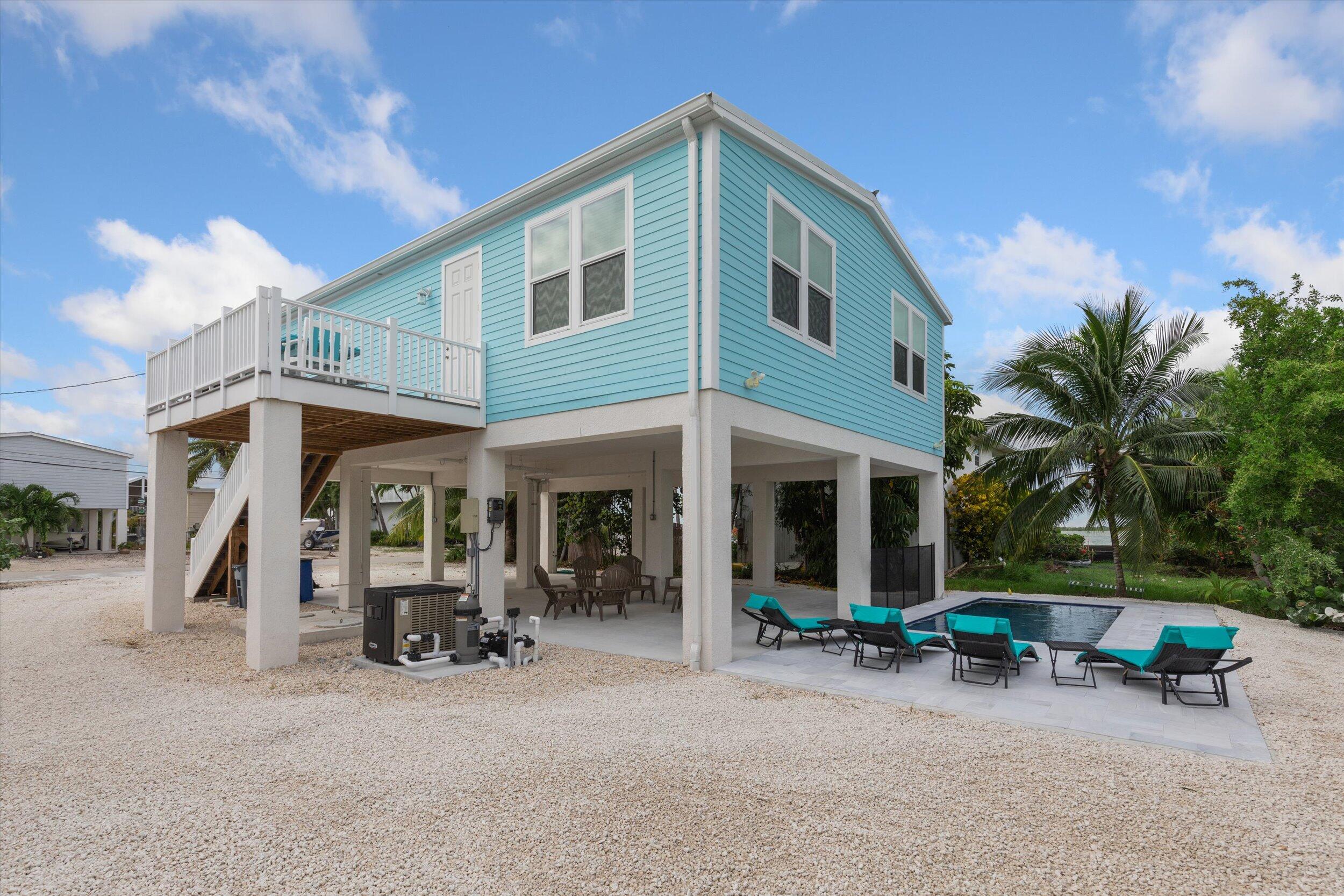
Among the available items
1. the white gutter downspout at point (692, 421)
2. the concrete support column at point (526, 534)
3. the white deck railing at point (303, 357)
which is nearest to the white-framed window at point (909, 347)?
the white gutter downspout at point (692, 421)

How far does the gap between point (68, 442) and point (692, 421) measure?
39.7 m

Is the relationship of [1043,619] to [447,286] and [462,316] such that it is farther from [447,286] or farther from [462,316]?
[447,286]

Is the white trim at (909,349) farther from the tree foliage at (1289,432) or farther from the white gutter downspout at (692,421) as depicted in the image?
the white gutter downspout at (692,421)

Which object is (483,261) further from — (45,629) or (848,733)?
(45,629)

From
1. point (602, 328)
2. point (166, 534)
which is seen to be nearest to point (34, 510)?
point (166, 534)

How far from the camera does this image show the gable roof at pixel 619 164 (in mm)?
7949

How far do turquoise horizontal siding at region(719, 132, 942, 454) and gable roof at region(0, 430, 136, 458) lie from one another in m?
38.8

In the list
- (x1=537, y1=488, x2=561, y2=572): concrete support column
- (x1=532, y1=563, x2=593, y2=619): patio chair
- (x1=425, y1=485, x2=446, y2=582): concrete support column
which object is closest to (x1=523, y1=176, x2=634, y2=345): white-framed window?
(x1=532, y1=563, x2=593, y2=619): patio chair

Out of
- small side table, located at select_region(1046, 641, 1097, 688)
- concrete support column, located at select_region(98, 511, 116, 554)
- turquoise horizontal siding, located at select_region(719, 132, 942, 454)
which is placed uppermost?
turquoise horizontal siding, located at select_region(719, 132, 942, 454)

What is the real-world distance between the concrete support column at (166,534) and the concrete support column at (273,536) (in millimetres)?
3909

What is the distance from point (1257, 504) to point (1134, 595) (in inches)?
173

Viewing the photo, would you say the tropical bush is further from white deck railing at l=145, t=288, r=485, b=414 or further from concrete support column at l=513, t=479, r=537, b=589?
white deck railing at l=145, t=288, r=485, b=414

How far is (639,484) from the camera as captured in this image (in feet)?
53.8

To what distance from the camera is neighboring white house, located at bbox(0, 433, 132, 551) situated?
1270 inches
